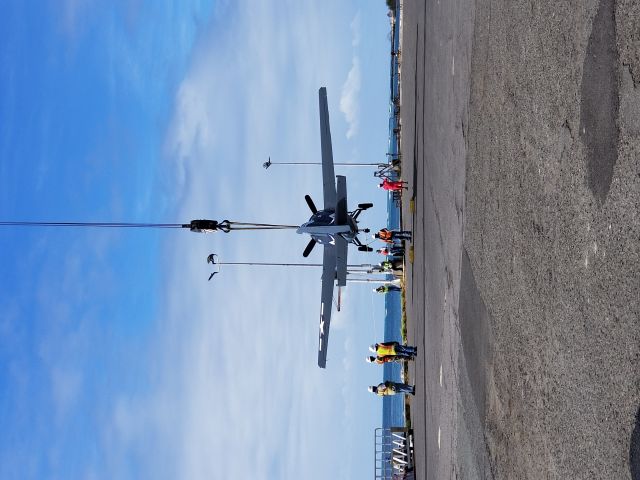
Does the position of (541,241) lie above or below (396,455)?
above

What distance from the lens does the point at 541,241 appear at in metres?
9.41

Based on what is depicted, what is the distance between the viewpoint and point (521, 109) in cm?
1050

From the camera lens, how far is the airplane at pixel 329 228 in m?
19.2

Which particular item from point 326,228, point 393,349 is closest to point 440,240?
point 326,228

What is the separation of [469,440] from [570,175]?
868 cm

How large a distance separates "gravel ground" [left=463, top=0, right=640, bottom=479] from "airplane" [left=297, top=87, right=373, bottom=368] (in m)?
6.99

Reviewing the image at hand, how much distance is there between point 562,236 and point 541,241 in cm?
81

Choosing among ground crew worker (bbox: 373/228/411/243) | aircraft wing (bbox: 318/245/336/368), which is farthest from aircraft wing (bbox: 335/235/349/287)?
ground crew worker (bbox: 373/228/411/243)

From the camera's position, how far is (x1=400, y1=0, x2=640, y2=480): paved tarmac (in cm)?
698

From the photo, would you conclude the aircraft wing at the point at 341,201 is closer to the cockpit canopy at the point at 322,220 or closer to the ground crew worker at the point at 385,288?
the cockpit canopy at the point at 322,220

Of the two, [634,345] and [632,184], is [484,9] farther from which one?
[634,345]

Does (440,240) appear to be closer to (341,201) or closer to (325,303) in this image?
(341,201)

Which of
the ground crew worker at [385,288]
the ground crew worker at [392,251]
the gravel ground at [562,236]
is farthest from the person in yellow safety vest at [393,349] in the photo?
the gravel ground at [562,236]

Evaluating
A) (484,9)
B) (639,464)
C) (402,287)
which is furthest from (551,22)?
(402,287)
